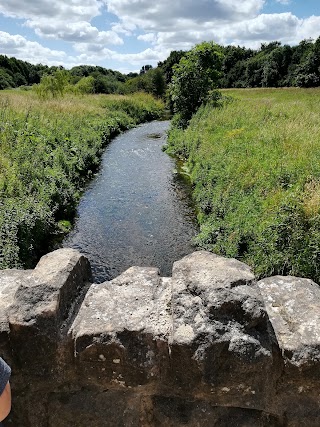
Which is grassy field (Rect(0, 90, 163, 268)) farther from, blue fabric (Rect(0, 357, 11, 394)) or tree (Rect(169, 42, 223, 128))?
tree (Rect(169, 42, 223, 128))

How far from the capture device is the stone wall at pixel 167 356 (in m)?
2.31

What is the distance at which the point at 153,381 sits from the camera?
2.41 m

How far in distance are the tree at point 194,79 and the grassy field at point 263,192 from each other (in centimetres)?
995

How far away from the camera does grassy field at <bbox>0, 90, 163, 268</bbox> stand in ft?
27.1

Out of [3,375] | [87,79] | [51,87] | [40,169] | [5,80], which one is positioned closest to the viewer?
[3,375]

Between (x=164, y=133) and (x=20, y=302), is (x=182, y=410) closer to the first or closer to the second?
(x=20, y=302)

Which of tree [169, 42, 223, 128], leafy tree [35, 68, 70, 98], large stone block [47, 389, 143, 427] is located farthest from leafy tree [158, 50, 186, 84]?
large stone block [47, 389, 143, 427]

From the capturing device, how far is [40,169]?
40.4 feet

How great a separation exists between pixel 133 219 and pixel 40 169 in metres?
3.50

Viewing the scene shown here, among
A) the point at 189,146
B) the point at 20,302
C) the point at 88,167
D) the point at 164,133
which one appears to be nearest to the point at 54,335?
the point at 20,302

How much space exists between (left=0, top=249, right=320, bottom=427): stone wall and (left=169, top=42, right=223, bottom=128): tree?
24.4m

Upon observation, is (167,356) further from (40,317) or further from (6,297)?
(6,297)

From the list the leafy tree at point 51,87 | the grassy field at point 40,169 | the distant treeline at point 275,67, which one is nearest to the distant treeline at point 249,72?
the distant treeline at point 275,67

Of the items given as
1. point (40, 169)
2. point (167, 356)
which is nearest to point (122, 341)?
Result: point (167, 356)
